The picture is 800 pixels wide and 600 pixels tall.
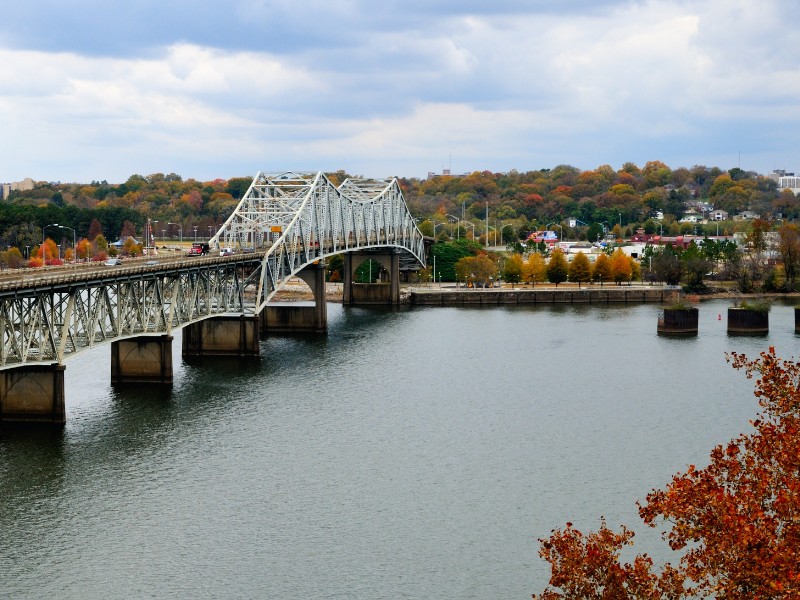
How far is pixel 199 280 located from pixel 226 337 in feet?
22.4

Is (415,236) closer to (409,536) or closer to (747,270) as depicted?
(747,270)

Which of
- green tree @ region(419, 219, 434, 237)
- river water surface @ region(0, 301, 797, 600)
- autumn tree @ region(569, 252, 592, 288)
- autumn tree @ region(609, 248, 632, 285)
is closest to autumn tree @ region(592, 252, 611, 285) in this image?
autumn tree @ region(609, 248, 632, 285)

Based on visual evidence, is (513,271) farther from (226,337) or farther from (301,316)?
(226,337)

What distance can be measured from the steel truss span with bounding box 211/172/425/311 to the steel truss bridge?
123 millimetres

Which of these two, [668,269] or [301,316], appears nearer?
[301,316]

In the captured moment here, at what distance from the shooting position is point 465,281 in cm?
13750

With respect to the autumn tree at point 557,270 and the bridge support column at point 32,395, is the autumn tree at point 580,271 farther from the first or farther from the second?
the bridge support column at point 32,395

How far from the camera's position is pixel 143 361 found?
2576 inches

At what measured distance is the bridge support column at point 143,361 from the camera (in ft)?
214

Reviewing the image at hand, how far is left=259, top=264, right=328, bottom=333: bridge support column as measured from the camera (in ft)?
311

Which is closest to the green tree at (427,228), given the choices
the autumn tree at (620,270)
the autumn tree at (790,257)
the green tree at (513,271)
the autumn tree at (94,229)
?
the green tree at (513,271)

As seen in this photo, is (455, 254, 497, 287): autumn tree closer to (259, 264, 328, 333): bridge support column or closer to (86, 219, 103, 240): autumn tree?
(259, 264, 328, 333): bridge support column

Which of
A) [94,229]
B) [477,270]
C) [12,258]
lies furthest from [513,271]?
[94,229]


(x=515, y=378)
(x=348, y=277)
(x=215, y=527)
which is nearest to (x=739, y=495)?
(x=215, y=527)
